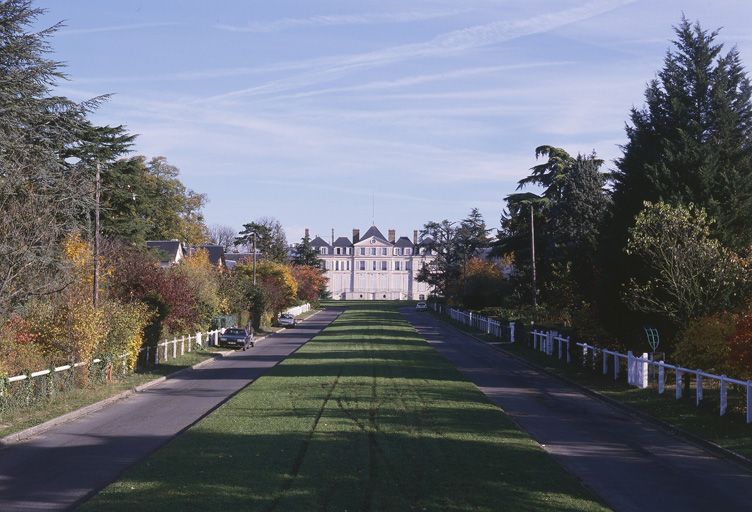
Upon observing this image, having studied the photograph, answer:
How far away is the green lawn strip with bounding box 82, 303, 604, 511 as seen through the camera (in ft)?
34.8

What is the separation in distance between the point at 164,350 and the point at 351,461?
2606 cm

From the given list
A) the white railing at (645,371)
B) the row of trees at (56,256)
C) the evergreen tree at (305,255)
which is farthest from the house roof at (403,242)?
the white railing at (645,371)

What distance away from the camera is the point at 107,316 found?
28312mm

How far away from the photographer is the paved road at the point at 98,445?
38.3ft

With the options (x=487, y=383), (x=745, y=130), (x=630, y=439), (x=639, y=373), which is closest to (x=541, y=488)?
(x=630, y=439)

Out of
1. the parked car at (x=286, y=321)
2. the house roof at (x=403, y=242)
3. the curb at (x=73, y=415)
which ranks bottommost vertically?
the parked car at (x=286, y=321)

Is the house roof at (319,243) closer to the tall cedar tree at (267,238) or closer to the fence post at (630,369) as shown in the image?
the tall cedar tree at (267,238)

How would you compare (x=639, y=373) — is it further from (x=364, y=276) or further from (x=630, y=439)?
(x=364, y=276)

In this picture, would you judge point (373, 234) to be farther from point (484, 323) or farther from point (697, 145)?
point (697, 145)

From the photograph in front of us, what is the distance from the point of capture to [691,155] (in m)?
30.0

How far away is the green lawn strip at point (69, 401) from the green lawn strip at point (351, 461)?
373cm

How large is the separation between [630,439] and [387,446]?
5.64 metres

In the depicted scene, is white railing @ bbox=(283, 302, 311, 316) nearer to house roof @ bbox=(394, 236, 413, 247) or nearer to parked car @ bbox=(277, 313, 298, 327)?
parked car @ bbox=(277, 313, 298, 327)

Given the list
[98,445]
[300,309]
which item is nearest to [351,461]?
[98,445]
